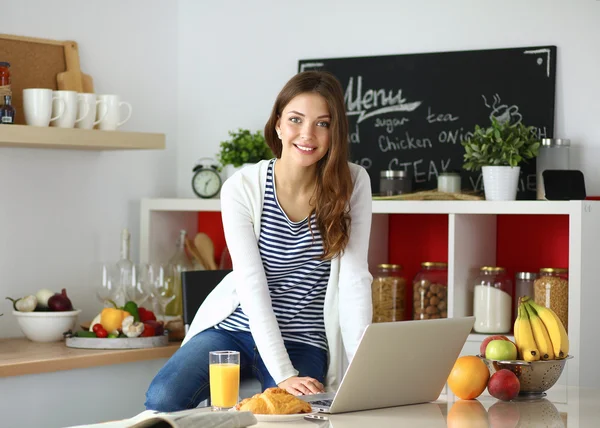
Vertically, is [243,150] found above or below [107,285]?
above

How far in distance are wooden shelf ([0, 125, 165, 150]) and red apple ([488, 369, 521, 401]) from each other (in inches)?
76.1

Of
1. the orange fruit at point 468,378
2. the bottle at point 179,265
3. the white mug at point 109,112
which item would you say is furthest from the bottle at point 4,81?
the orange fruit at point 468,378

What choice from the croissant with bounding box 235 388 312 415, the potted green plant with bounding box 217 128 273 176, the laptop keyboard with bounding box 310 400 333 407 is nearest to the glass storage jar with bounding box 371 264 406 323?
the potted green plant with bounding box 217 128 273 176

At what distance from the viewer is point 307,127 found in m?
2.33

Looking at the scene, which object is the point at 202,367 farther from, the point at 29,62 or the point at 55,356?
the point at 29,62

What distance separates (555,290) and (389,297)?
2.03 ft

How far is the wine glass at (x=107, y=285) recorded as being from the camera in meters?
3.50

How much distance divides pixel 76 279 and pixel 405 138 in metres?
1.41

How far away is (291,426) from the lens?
1.57 metres

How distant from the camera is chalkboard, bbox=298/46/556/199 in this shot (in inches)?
128

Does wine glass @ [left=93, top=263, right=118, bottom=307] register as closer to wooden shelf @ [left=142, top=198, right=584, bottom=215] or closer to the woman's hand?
wooden shelf @ [left=142, top=198, right=584, bottom=215]

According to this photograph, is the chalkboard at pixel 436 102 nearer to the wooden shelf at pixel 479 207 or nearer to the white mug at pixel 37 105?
the wooden shelf at pixel 479 207

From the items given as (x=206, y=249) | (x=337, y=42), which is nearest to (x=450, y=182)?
(x=337, y=42)

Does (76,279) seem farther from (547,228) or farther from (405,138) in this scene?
(547,228)
